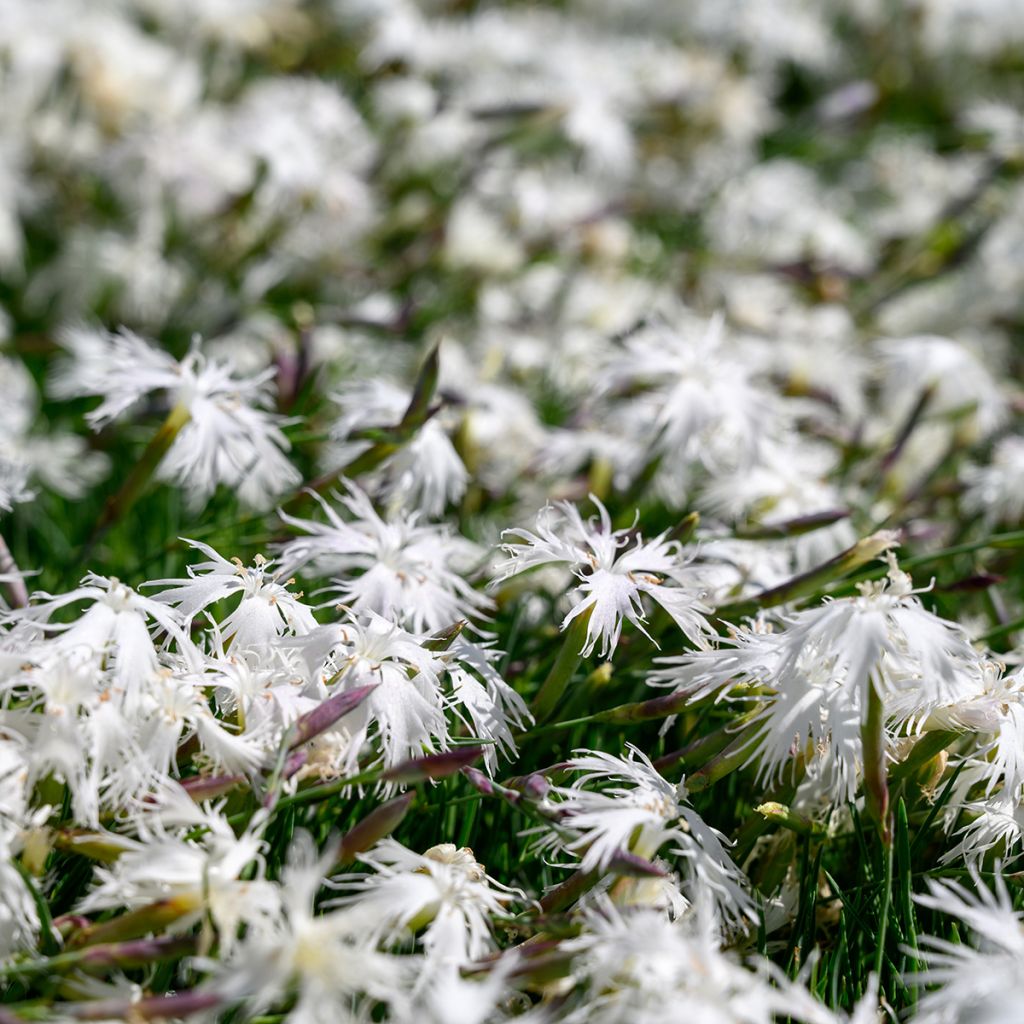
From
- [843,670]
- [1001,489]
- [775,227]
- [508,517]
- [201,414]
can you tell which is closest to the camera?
[843,670]

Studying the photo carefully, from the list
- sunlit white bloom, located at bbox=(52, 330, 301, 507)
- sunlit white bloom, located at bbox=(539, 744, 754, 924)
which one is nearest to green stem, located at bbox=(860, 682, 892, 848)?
sunlit white bloom, located at bbox=(539, 744, 754, 924)

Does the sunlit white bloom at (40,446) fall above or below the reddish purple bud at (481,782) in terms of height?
below

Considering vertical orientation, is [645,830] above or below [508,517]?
above

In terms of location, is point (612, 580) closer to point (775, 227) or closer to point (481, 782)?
point (481, 782)

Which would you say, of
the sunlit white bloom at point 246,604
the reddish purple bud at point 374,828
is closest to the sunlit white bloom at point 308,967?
the reddish purple bud at point 374,828

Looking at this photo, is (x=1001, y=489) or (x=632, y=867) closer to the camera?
(x=632, y=867)

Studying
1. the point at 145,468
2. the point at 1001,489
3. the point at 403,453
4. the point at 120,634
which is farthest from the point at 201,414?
the point at 1001,489

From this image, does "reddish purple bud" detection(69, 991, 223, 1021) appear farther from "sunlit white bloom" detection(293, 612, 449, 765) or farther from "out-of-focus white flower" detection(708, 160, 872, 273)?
"out-of-focus white flower" detection(708, 160, 872, 273)

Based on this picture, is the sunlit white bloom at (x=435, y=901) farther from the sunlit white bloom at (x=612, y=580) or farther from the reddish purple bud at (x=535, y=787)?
the sunlit white bloom at (x=612, y=580)
